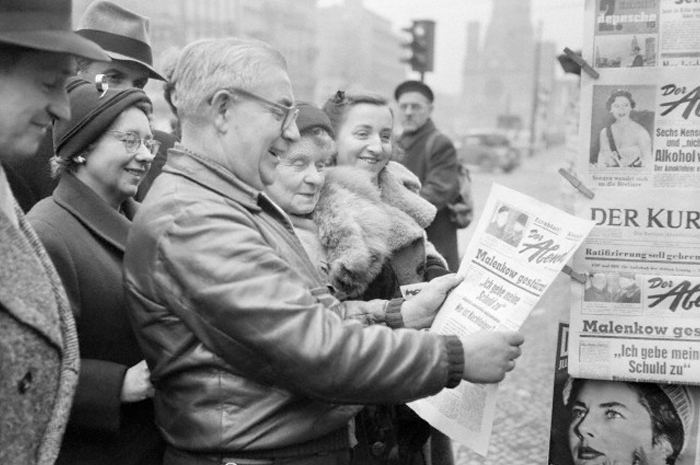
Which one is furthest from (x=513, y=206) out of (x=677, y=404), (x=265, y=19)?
(x=265, y=19)

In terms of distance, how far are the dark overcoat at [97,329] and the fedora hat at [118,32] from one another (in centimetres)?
126

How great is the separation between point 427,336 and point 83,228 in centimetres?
101

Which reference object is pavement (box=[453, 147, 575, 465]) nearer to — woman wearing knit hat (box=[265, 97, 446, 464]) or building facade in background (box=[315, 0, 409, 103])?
woman wearing knit hat (box=[265, 97, 446, 464])

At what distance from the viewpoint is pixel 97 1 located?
341 centimetres

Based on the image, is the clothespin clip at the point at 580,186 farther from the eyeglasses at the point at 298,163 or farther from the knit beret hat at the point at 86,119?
the knit beret hat at the point at 86,119

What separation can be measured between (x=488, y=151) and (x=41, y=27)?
109 feet

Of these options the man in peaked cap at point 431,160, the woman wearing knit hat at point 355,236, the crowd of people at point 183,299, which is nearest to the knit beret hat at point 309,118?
the woman wearing knit hat at point 355,236

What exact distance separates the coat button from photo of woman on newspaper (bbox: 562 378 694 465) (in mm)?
1807

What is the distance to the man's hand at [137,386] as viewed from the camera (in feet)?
6.49

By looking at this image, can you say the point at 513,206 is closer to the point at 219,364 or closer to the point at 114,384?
the point at 219,364

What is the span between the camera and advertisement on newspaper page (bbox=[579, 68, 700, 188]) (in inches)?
95.8

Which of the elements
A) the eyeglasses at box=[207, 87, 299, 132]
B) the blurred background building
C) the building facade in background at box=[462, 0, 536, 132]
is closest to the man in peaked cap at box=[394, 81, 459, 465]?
the eyeglasses at box=[207, 87, 299, 132]

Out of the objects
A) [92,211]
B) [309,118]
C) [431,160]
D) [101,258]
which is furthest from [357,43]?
[101,258]

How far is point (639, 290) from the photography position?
249cm
